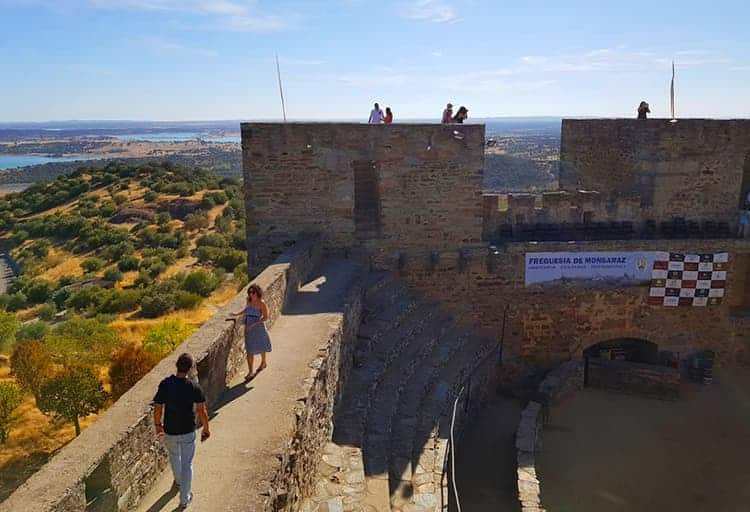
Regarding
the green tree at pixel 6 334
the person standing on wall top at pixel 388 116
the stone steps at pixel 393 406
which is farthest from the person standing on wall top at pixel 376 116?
the green tree at pixel 6 334

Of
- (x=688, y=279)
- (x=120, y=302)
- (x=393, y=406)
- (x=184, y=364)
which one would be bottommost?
(x=120, y=302)

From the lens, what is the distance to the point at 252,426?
18.3ft

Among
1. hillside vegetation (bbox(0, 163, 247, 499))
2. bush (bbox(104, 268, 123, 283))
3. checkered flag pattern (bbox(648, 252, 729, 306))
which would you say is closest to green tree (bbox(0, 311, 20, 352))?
hillside vegetation (bbox(0, 163, 247, 499))

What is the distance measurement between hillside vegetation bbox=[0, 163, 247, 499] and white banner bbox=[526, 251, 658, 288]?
7535 mm

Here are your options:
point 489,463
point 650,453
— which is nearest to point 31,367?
point 489,463

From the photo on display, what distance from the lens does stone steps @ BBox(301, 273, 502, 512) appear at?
6547mm

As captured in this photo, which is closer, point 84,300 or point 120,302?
point 120,302

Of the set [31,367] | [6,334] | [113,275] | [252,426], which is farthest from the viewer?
[113,275]

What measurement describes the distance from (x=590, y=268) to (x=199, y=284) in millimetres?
14019

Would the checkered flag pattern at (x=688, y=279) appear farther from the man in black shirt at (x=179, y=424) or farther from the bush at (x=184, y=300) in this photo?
the bush at (x=184, y=300)

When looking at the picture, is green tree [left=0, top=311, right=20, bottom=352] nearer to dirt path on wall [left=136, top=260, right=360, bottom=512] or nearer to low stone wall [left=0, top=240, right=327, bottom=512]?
dirt path on wall [left=136, top=260, right=360, bottom=512]

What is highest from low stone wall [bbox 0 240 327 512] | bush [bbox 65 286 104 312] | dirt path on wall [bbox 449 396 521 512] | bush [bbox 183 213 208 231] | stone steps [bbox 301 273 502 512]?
low stone wall [bbox 0 240 327 512]

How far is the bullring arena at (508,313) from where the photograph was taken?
317 inches

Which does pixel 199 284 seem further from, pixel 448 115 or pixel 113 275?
pixel 448 115
